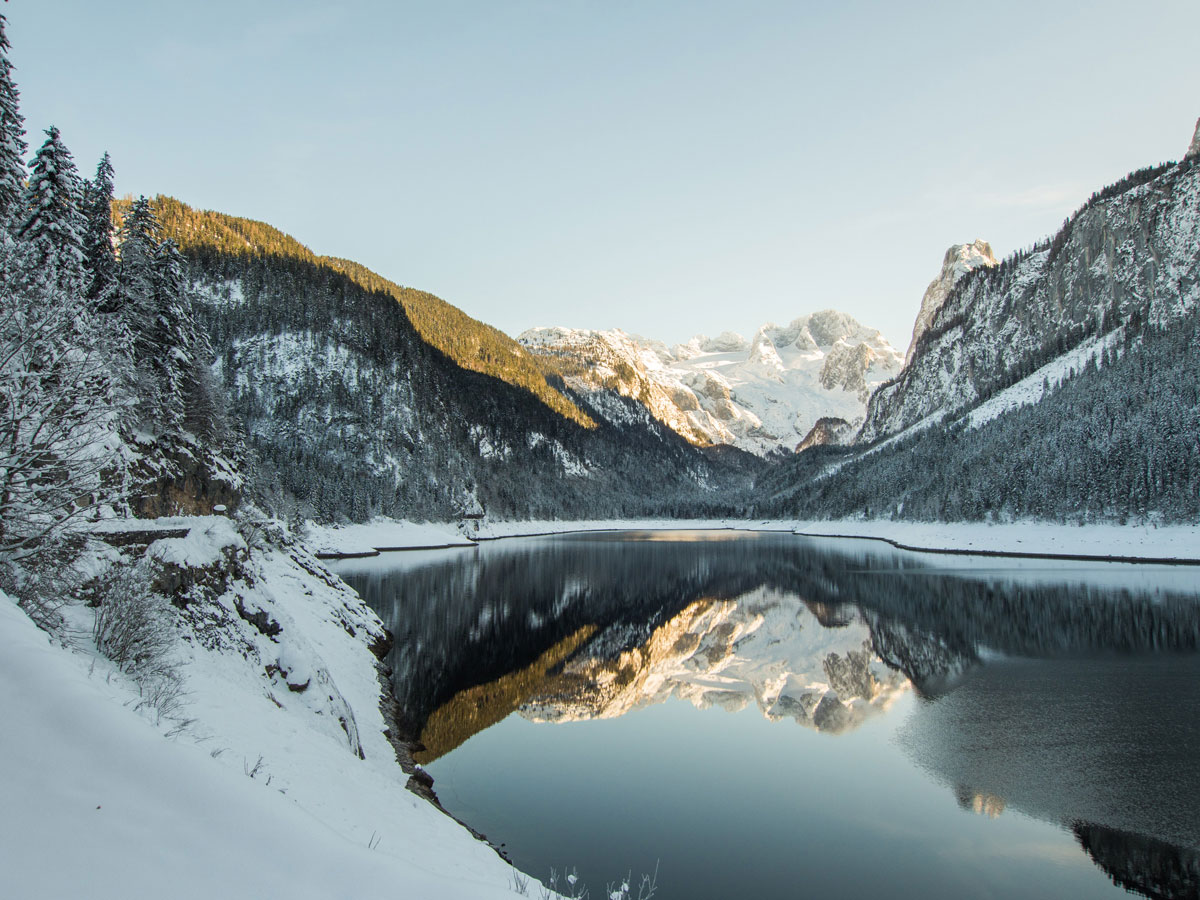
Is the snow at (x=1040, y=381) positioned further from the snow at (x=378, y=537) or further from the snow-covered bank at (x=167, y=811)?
the snow-covered bank at (x=167, y=811)

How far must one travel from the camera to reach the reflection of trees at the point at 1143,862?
37.2 feet

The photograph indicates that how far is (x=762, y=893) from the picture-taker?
11.7 meters

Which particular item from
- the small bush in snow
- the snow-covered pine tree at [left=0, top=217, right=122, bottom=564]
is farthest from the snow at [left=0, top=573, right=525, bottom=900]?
the snow-covered pine tree at [left=0, top=217, right=122, bottom=564]

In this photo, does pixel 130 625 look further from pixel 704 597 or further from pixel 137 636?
pixel 704 597

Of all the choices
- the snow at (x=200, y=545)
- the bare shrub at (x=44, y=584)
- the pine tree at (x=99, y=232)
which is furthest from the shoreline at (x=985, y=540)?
the bare shrub at (x=44, y=584)

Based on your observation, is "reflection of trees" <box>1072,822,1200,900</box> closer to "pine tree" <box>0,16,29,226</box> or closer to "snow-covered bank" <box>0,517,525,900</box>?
"snow-covered bank" <box>0,517,525,900</box>

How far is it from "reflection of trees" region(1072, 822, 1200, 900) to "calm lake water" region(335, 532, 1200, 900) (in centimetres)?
5

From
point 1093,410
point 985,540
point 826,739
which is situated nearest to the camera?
point 826,739

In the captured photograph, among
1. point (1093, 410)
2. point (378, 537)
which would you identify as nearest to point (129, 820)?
point (378, 537)

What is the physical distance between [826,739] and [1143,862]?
354 inches

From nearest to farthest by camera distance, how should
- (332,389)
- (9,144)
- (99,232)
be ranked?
1. (9,144)
2. (99,232)
3. (332,389)

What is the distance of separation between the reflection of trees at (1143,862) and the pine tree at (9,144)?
123 feet

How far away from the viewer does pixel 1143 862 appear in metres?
12.2

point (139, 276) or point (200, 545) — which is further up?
point (139, 276)
